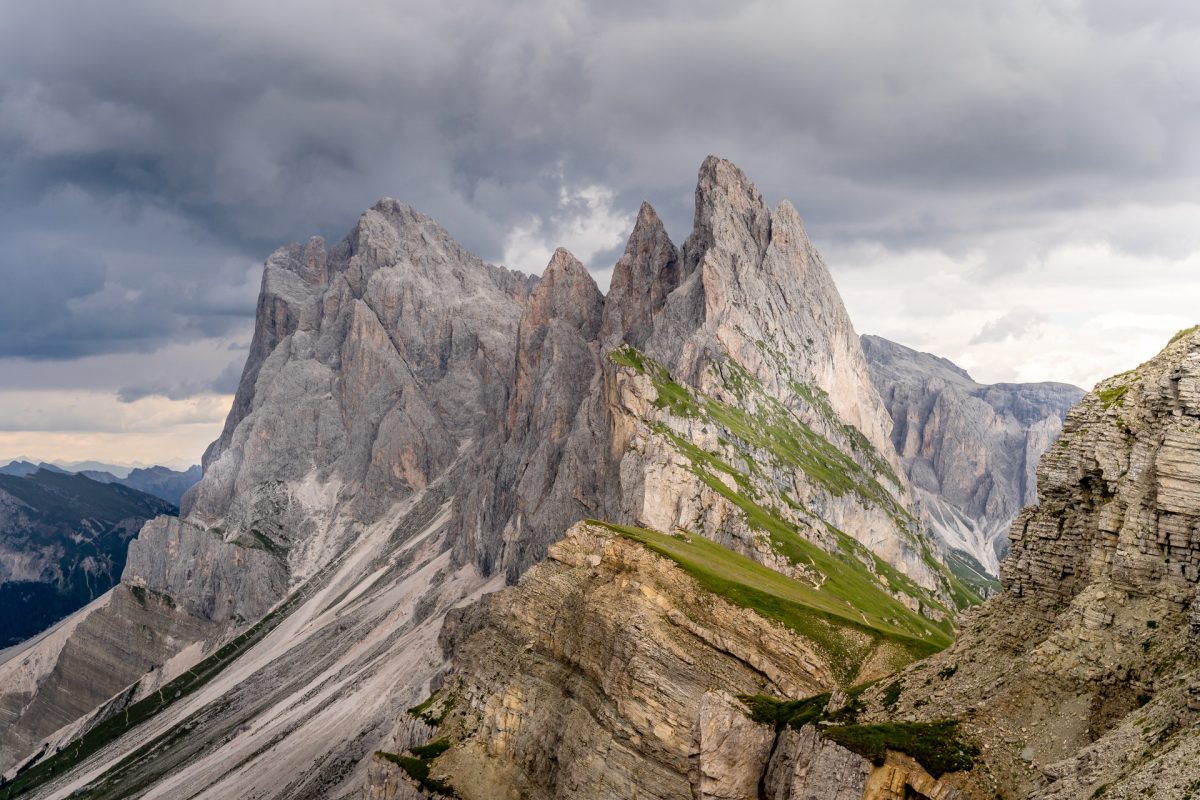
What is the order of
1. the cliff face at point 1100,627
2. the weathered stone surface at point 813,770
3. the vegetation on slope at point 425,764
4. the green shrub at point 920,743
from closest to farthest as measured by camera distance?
the cliff face at point 1100,627 < the green shrub at point 920,743 < the weathered stone surface at point 813,770 < the vegetation on slope at point 425,764

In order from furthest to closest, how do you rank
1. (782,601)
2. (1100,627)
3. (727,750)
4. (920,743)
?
(782,601), (727,750), (920,743), (1100,627)

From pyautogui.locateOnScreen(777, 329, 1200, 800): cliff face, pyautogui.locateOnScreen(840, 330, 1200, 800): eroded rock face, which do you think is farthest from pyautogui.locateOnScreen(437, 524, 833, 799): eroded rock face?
pyautogui.locateOnScreen(840, 330, 1200, 800): eroded rock face

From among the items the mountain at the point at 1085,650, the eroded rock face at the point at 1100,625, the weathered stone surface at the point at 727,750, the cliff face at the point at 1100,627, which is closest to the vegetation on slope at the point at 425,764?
the weathered stone surface at the point at 727,750

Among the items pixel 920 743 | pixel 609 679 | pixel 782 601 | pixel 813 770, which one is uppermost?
pixel 920 743

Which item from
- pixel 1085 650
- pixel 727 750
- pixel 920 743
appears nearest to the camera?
pixel 1085 650

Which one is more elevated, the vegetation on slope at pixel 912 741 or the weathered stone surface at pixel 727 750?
the vegetation on slope at pixel 912 741

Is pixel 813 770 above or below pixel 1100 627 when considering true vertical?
below

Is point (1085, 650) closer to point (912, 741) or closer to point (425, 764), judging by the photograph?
point (912, 741)

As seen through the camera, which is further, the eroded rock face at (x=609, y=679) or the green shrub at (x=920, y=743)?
the eroded rock face at (x=609, y=679)

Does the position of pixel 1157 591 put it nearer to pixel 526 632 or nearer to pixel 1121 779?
pixel 1121 779

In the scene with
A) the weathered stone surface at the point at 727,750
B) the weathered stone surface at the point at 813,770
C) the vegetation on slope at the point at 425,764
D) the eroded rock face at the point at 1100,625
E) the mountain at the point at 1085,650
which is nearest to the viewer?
the eroded rock face at the point at 1100,625

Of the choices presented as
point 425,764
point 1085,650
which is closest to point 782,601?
point 425,764

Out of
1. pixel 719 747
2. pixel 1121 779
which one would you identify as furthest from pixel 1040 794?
pixel 719 747

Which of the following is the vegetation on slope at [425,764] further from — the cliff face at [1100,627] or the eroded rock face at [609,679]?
the cliff face at [1100,627]
